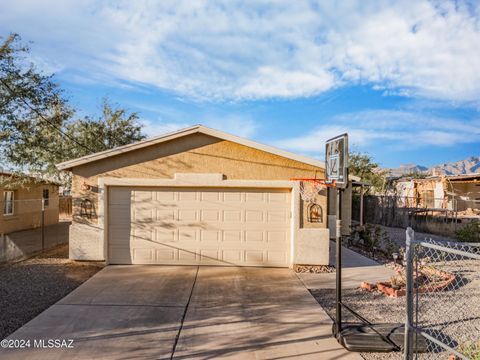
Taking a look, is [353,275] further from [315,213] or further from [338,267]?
[338,267]

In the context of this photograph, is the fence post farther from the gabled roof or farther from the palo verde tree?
the palo verde tree

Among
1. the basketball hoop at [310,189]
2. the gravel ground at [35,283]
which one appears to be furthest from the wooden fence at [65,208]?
the basketball hoop at [310,189]

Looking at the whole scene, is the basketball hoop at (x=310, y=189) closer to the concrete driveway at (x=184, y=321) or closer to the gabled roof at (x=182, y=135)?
the gabled roof at (x=182, y=135)

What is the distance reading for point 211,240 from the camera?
33.4 ft

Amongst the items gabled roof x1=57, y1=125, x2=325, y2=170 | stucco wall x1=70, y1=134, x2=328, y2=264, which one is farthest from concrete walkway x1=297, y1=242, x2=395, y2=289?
gabled roof x1=57, y1=125, x2=325, y2=170

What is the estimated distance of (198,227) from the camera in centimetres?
1019

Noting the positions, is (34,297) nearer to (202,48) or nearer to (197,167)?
(197,167)

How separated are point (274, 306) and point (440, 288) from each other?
421 cm

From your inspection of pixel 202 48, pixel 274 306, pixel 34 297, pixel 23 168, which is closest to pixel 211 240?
pixel 274 306

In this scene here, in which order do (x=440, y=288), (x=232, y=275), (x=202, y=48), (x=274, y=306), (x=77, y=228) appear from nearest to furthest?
(x=274, y=306)
(x=440, y=288)
(x=232, y=275)
(x=77, y=228)
(x=202, y=48)

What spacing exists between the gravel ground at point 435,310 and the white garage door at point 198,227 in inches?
99.8

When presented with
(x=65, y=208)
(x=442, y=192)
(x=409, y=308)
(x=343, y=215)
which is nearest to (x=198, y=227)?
(x=409, y=308)

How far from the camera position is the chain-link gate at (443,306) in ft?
14.2

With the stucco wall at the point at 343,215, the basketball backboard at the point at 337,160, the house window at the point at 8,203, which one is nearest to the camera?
the basketball backboard at the point at 337,160
